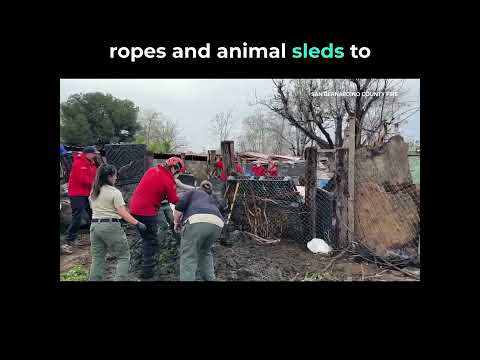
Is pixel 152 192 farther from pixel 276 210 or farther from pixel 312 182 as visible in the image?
pixel 312 182

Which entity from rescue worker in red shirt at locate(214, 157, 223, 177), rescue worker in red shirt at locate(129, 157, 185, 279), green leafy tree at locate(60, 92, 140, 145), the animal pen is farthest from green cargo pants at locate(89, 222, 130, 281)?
green leafy tree at locate(60, 92, 140, 145)

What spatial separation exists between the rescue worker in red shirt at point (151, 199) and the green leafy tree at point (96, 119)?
620 inches

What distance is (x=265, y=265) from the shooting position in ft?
16.1

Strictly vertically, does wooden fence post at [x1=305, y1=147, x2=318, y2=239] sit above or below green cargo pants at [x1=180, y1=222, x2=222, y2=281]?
above

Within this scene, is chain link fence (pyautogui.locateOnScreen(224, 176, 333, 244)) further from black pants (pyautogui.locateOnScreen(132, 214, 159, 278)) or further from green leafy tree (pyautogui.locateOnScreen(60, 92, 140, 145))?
green leafy tree (pyautogui.locateOnScreen(60, 92, 140, 145))

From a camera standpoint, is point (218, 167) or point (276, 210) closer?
point (276, 210)

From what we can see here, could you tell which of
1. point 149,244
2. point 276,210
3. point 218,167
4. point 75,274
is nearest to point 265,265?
point 276,210

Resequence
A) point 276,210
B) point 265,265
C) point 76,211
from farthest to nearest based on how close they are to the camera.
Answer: point 276,210 → point 76,211 → point 265,265

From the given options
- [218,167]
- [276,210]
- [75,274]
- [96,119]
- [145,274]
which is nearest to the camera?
[145,274]

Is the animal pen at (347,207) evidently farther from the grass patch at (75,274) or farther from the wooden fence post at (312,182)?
the grass patch at (75,274)

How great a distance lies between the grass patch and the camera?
4434 millimetres

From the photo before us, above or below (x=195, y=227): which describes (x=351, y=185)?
above

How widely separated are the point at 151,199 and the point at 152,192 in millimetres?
94

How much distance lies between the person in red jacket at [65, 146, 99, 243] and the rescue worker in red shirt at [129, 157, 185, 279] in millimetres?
1695
